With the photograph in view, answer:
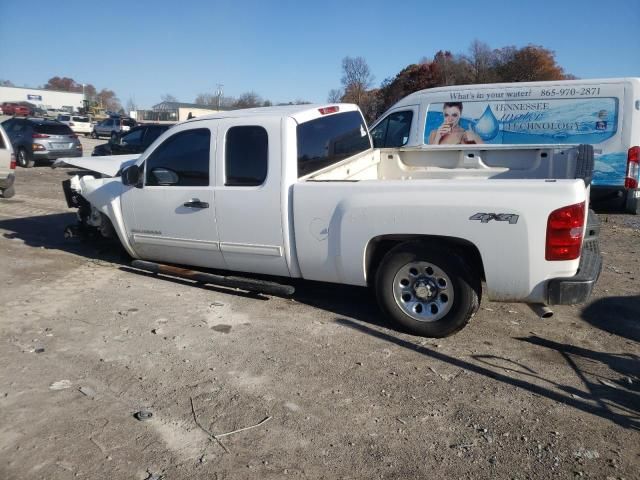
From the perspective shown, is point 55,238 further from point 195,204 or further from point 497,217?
point 497,217

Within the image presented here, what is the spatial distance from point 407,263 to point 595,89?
264 inches

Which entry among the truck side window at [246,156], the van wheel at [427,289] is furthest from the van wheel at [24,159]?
the van wheel at [427,289]

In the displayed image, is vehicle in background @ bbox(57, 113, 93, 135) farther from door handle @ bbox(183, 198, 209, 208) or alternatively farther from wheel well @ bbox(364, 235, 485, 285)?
wheel well @ bbox(364, 235, 485, 285)

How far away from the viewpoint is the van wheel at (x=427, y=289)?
430 centimetres

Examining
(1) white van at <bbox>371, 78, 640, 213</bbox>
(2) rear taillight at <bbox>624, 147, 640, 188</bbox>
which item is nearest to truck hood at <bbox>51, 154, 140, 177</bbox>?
(1) white van at <bbox>371, 78, 640, 213</bbox>

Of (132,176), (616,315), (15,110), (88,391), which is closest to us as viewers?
(88,391)

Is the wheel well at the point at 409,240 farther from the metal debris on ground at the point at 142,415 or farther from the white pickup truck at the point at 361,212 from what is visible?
the metal debris on ground at the point at 142,415

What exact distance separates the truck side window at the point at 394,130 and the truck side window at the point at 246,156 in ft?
18.4

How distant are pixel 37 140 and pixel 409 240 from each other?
60.1 feet

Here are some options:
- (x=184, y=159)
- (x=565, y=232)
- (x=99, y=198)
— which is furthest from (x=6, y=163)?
(x=565, y=232)

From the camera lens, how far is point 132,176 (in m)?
5.90

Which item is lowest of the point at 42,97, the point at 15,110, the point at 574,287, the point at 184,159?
the point at 574,287

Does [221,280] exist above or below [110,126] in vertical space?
below

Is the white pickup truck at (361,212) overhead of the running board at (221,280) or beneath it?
overhead
